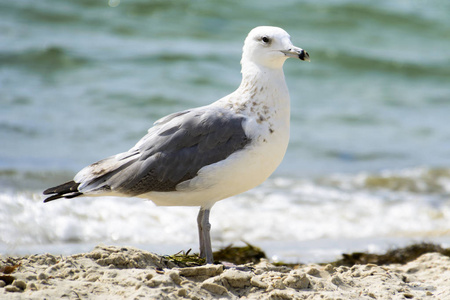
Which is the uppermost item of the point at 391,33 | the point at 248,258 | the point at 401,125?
the point at 391,33

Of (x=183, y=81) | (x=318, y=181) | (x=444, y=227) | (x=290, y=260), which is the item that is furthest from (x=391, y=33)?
(x=290, y=260)

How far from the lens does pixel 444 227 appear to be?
261 inches

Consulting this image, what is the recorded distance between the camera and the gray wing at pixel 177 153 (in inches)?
157

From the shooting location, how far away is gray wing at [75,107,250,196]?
3.98 m

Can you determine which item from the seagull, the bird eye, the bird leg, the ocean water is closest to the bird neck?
the seagull

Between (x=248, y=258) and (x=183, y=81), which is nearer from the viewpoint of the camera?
(x=248, y=258)

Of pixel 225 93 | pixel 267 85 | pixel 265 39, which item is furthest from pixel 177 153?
pixel 225 93

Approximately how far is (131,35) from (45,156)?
5165 millimetres

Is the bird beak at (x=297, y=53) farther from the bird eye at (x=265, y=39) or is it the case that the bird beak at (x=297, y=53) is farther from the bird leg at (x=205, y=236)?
the bird leg at (x=205, y=236)

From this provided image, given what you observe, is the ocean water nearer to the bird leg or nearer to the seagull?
the bird leg

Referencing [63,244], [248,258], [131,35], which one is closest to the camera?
[248,258]

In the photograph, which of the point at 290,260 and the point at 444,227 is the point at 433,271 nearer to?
the point at 290,260

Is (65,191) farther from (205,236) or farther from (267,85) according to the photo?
(267,85)

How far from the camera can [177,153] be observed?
4.03m
